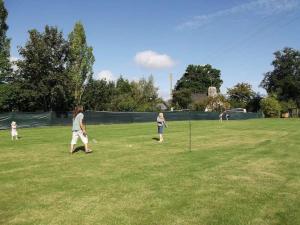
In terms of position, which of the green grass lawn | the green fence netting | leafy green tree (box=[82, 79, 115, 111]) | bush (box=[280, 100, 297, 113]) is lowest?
the green grass lawn

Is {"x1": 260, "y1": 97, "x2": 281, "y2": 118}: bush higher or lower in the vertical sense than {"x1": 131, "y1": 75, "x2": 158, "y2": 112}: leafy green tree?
lower

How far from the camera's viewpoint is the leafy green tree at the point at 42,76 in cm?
5606

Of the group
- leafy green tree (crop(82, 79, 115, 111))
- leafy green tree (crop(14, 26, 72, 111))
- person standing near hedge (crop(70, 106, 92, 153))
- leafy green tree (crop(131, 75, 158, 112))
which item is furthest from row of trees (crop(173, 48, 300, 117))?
person standing near hedge (crop(70, 106, 92, 153))

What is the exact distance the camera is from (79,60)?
62844 millimetres

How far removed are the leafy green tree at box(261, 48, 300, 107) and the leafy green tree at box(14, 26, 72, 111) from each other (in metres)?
63.8

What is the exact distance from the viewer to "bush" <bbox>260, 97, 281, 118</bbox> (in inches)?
3600

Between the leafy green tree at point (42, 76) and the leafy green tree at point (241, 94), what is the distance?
61.7 m

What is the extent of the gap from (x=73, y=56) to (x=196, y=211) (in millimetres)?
56487

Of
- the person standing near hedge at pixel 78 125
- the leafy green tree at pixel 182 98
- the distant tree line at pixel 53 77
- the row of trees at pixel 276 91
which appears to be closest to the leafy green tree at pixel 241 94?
the row of trees at pixel 276 91

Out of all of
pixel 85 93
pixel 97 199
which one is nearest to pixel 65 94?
pixel 85 93

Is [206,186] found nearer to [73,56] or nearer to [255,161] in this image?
[255,161]

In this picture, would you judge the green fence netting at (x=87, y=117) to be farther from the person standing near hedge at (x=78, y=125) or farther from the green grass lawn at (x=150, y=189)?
the green grass lawn at (x=150, y=189)

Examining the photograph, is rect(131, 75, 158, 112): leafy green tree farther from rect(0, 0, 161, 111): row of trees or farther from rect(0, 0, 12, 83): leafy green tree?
rect(0, 0, 12, 83): leafy green tree

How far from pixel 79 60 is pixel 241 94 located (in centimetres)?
6141
